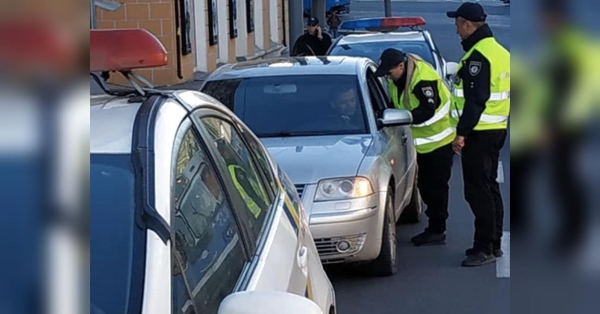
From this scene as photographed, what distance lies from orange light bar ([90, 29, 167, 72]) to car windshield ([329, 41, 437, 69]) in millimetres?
10454

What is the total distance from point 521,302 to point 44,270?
646 mm

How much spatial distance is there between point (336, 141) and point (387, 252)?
33.1 inches

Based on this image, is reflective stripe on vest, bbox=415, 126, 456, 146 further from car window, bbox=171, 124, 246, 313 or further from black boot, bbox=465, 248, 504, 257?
car window, bbox=171, 124, 246, 313

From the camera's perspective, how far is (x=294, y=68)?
7.69 metres

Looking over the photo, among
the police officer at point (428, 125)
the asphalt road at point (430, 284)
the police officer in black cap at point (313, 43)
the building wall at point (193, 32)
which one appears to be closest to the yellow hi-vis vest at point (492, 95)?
the asphalt road at point (430, 284)

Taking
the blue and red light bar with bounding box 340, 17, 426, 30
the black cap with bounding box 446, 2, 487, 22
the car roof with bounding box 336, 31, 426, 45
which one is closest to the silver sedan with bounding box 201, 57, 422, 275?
the black cap with bounding box 446, 2, 487, 22

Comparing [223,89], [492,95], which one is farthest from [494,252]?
[223,89]

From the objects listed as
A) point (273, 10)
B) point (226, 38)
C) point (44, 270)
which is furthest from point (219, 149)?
point (273, 10)

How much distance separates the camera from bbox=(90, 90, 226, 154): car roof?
2.62 metres

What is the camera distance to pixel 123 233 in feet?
7.85

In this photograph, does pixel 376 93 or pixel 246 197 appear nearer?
pixel 246 197

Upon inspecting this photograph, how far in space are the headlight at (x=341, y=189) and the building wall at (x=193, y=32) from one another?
306 inches

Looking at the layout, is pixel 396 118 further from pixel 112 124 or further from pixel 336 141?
pixel 112 124

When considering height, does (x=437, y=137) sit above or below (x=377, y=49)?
below
